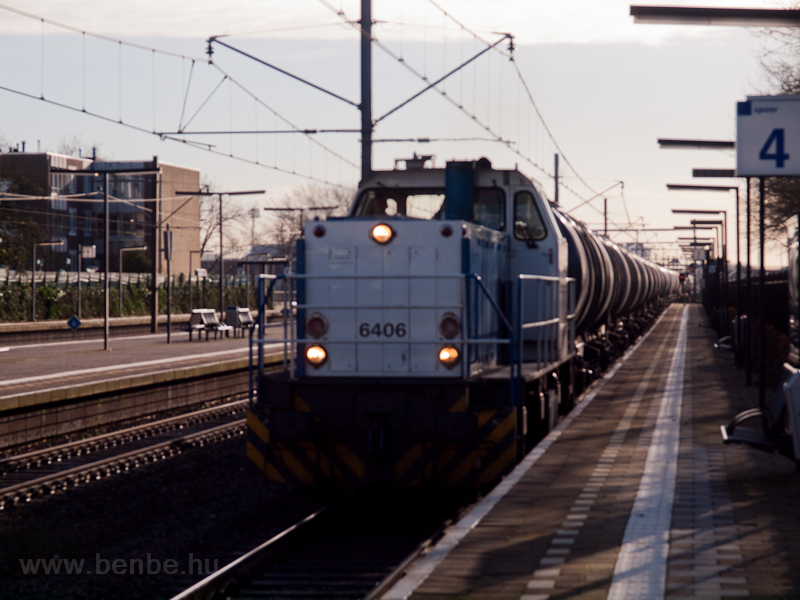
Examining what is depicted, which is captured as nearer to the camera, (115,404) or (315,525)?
(315,525)

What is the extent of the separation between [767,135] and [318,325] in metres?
5.14

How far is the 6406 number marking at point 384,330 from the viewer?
9016 mm

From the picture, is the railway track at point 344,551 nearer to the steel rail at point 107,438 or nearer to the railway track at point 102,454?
the railway track at point 102,454

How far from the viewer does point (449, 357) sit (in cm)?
888

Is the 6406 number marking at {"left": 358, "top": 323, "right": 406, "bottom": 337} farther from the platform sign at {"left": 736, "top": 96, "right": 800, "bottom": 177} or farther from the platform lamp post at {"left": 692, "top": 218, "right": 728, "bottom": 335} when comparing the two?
the platform lamp post at {"left": 692, "top": 218, "right": 728, "bottom": 335}

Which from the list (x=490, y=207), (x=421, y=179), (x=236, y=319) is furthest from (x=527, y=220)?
(x=236, y=319)

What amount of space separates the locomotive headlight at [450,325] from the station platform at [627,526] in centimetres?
146

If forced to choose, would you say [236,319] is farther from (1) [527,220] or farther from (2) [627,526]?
(2) [627,526]

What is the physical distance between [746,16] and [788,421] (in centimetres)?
368

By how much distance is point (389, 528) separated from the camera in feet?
28.1

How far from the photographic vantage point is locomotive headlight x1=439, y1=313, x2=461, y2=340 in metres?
8.87

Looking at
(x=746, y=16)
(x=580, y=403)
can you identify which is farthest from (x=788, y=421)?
(x=580, y=403)

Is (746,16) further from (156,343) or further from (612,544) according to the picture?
(156,343)
